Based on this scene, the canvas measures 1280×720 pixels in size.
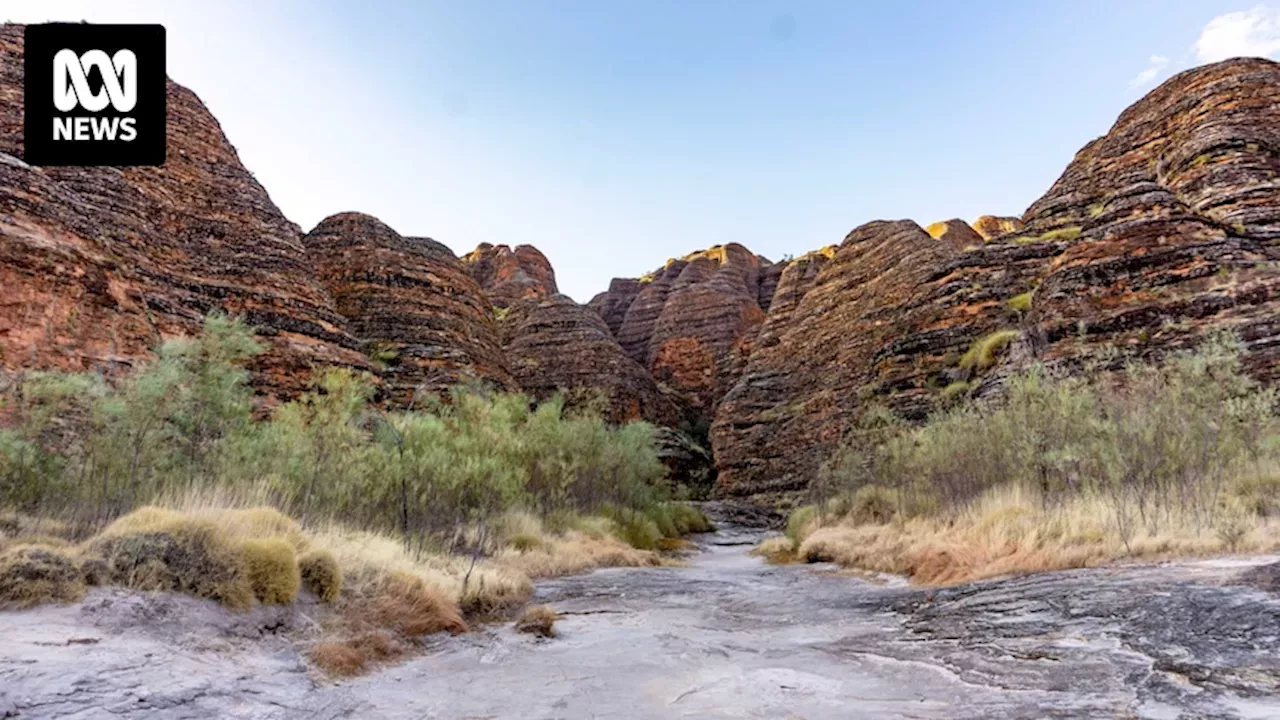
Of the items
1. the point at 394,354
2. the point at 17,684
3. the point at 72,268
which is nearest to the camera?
the point at 17,684

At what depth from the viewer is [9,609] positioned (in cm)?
579

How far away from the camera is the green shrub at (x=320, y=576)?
8320 mm

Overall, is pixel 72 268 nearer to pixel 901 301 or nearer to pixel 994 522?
pixel 994 522

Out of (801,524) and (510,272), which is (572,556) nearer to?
(801,524)

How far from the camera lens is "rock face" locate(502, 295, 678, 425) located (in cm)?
6147

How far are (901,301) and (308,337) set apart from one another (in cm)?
3777

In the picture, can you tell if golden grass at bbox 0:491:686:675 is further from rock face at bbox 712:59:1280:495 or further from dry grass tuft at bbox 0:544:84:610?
rock face at bbox 712:59:1280:495

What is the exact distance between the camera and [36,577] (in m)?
6.07

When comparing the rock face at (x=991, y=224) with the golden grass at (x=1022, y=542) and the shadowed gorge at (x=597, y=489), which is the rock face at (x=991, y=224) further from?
the golden grass at (x=1022, y=542)

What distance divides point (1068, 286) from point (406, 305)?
35.4m

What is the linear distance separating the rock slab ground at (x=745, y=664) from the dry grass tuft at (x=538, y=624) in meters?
0.20

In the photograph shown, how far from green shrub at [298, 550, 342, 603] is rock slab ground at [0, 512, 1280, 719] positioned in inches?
28.1

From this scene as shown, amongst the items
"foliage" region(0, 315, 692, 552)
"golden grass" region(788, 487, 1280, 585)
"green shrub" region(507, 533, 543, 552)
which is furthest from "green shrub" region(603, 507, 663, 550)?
"golden grass" region(788, 487, 1280, 585)

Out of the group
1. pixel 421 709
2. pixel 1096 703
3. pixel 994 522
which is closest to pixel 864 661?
pixel 1096 703
